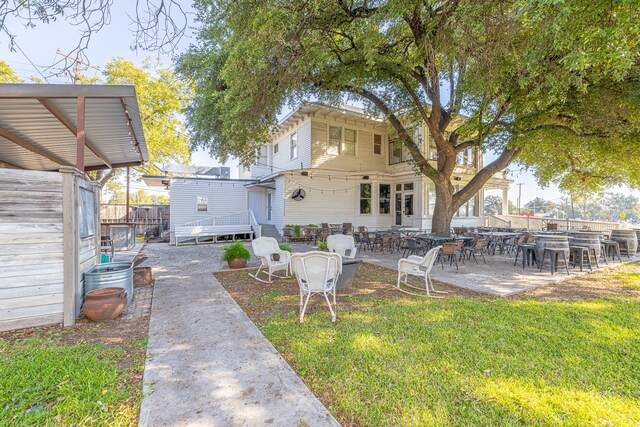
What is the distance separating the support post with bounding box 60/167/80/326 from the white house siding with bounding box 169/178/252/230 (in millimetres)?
11647

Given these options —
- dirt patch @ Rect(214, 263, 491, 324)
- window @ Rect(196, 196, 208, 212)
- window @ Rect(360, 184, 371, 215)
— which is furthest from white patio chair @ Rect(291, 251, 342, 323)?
window @ Rect(196, 196, 208, 212)

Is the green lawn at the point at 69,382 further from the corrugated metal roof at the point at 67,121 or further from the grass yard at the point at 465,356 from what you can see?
the corrugated metal roof at the point at 67,121

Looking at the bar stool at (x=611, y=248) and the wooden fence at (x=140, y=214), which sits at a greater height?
the wooden fence at (x=140, y=214)

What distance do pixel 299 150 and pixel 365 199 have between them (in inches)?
183

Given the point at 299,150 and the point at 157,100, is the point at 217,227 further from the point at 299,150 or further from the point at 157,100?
the point at 157,100

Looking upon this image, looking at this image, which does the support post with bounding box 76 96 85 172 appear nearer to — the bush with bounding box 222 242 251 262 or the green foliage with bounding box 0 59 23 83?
the bush with bounding box 222 242 251 262

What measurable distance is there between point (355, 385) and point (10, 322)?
4.51m

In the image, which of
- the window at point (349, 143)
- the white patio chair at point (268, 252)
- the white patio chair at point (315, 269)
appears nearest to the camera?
the white patio chair at point (315, 269)

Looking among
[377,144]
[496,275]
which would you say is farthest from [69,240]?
[377,144]

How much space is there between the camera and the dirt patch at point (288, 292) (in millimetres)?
4875

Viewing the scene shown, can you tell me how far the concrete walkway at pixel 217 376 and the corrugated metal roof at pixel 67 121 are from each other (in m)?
3.44

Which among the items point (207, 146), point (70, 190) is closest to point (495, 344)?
point (70, 190)

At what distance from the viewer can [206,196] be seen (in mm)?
16203

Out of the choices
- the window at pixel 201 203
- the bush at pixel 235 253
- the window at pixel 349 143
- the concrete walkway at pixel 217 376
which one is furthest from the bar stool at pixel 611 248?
the window at pixel 201 203
